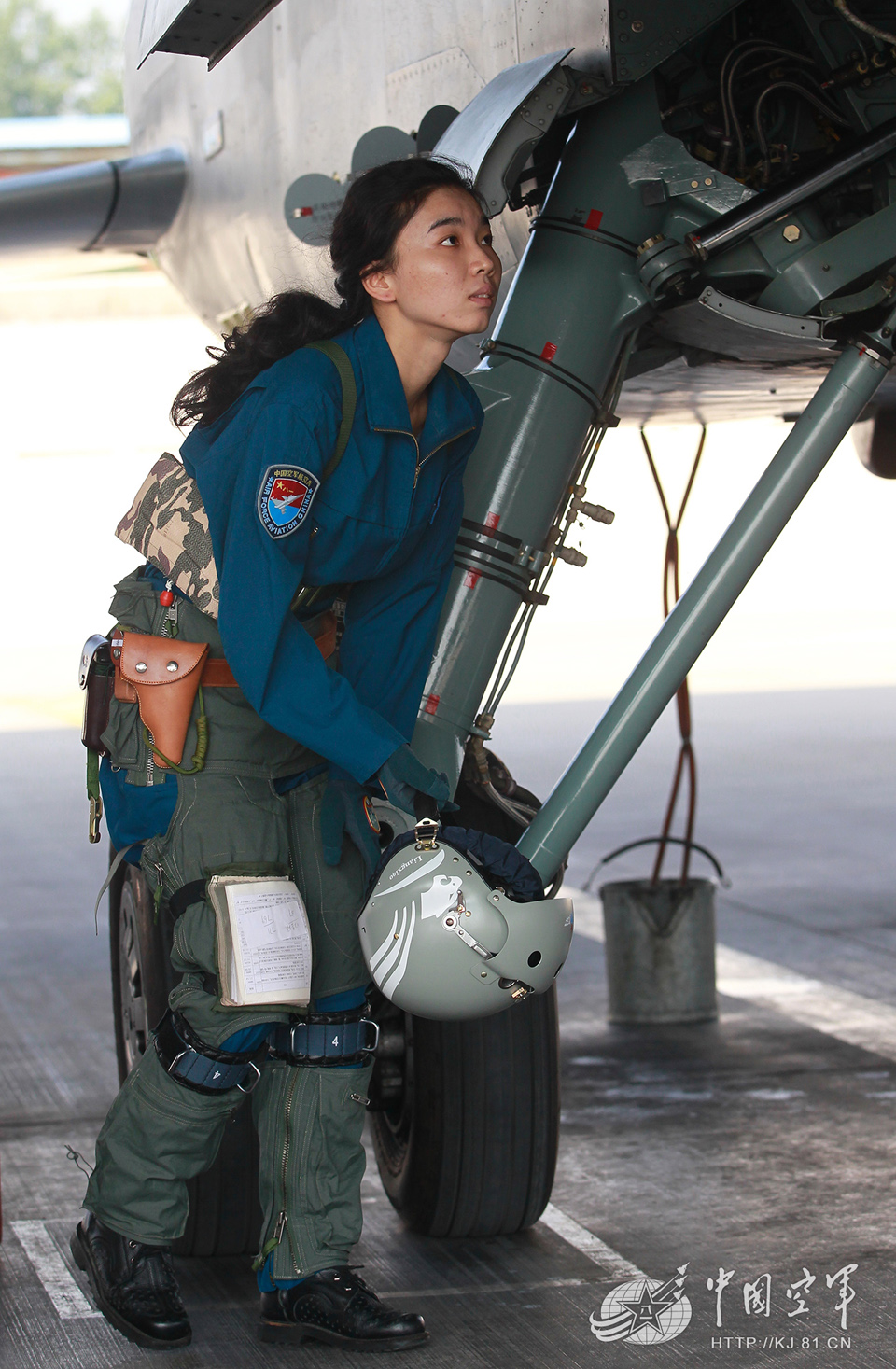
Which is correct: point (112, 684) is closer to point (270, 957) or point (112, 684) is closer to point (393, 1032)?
point (270, 957)

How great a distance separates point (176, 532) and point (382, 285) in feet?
1.73

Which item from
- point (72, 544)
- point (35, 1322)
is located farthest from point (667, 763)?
point (72, 544)

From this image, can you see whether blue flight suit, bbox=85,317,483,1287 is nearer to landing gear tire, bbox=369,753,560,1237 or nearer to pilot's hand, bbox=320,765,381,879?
pilot's hand, bbox=320,765,381,879

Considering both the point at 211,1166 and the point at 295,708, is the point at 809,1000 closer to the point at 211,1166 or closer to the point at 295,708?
the point at 211,1166

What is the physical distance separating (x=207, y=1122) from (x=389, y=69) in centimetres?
225

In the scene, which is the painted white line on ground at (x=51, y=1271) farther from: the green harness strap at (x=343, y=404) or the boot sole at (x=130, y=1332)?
the green harness strap at (x=343, y=404)

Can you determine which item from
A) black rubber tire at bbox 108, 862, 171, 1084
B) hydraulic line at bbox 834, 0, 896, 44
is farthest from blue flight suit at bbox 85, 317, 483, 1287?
hydraulic line at bbox 834, 0, 896, 44

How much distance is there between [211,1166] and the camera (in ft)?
9.89

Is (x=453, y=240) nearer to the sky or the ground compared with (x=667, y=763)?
nearer to the sky

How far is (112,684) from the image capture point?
2639 mm

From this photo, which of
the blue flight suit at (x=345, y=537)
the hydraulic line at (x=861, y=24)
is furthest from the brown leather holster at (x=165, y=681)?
the hydraulic line at (x=861, y=24)

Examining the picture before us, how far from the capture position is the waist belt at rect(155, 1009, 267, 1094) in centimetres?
255

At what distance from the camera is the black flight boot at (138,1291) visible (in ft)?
8.35

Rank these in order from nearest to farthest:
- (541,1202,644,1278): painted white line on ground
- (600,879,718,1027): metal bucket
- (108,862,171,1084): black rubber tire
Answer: (541,1202,644,1278): painted white line on ground
(108,862,171,1084): black rubber tire
(600,879,718,1027): metal bucket
